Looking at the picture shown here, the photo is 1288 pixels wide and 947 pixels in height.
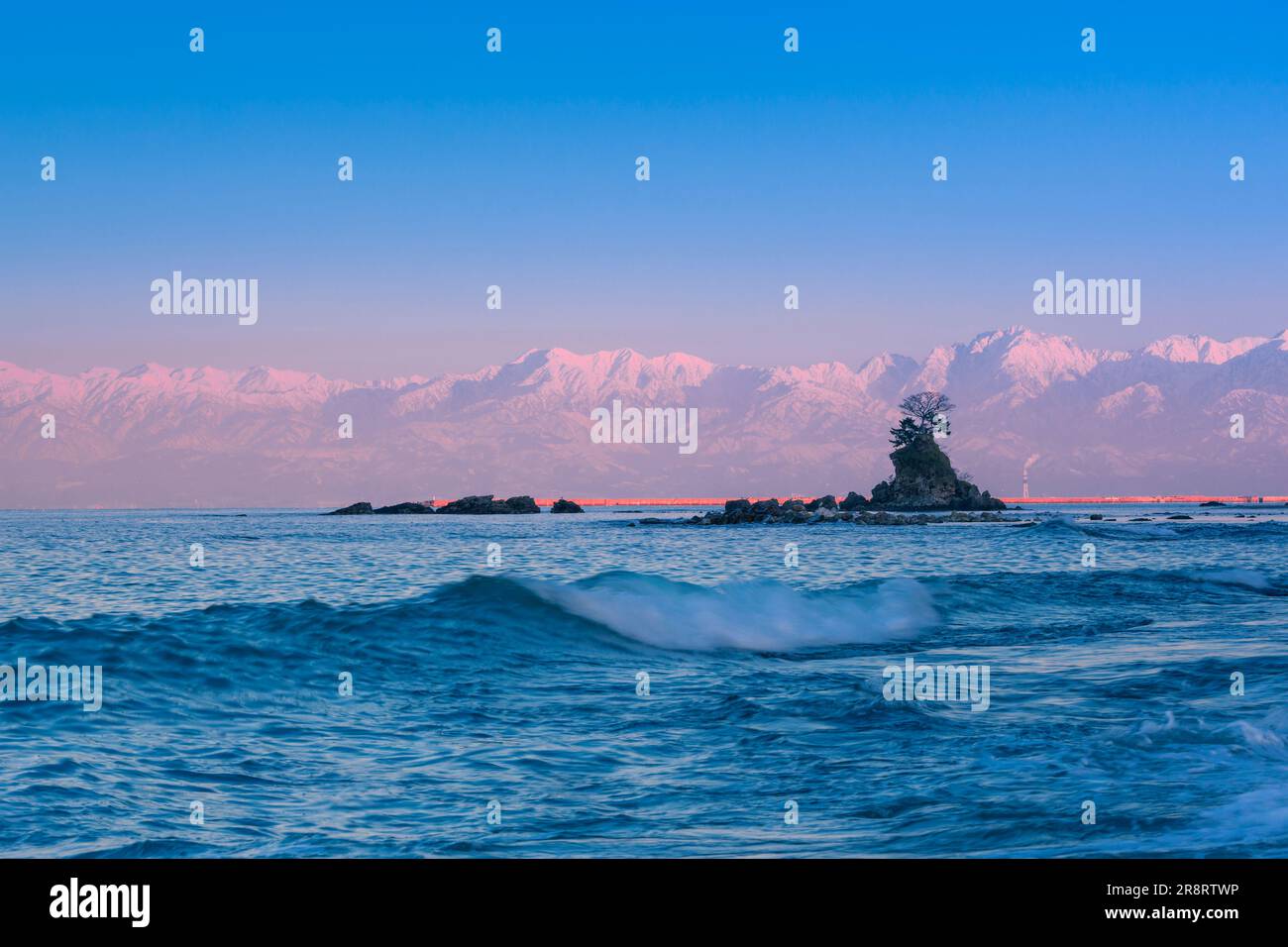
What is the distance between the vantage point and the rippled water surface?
8773 mm

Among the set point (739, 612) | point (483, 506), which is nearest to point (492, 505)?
point (483, 506)

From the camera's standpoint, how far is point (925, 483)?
148 metres

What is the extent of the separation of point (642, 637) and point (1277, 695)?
12.0 metres

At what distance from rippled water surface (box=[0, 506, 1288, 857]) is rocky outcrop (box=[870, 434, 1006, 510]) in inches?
4677

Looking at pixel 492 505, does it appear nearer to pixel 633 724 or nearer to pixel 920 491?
pixel 920 491

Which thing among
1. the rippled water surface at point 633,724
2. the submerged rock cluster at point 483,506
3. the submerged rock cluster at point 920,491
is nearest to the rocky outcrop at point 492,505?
the submerged rock cluster at point 483,506

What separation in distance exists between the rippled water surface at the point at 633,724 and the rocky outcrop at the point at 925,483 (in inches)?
4677

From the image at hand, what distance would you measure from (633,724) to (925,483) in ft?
460

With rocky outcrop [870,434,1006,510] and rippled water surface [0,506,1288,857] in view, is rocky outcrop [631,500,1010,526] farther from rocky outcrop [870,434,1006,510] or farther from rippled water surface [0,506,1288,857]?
rippled water surface [0,506,1288,857]

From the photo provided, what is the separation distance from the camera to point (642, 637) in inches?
890

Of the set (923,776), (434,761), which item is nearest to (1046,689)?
(923,776)

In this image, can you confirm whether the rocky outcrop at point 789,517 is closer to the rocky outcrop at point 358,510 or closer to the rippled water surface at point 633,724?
the rippled water surface at point 633,724

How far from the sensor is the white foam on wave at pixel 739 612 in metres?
23.4
